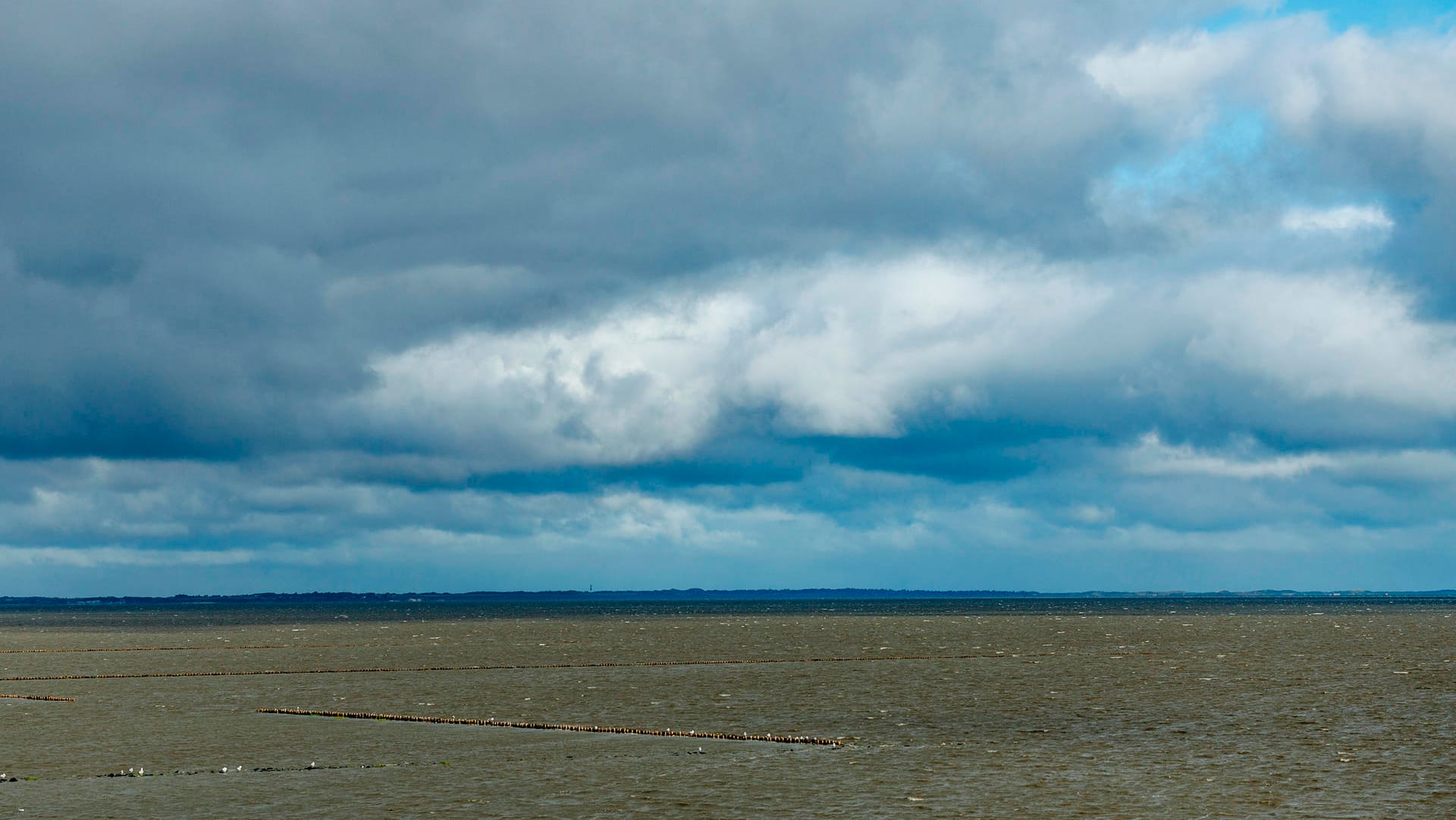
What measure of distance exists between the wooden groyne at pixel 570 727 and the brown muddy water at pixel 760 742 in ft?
2.41

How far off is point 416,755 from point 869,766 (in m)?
11.9

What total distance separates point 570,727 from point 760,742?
7415 mm

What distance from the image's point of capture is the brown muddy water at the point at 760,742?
30.0m

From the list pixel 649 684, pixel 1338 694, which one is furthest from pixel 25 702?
pixel 1338 694

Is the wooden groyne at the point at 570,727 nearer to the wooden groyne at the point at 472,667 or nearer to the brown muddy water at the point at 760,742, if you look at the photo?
the brown muddy water at the point at 760,742

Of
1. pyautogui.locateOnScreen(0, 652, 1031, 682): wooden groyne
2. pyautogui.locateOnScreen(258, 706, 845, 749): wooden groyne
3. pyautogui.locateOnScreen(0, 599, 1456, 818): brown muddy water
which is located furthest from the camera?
pyautogui.locateOnScreen(0, 652, 1031, 682): wooden groyne

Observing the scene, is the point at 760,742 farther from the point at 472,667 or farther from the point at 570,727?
the point at 472,667

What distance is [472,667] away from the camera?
7931 cm

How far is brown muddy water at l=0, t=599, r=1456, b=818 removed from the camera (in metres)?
30.0

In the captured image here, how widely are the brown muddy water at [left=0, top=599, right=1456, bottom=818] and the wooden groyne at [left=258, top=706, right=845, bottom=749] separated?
73 centimetres

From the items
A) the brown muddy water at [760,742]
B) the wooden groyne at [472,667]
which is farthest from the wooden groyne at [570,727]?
the wooden groyne at [472,667]

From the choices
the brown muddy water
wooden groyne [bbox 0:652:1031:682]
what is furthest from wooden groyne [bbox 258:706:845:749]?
wooden groyne [bbox 0:652:1031:682]

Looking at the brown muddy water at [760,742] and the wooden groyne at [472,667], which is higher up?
the wooden groyne at [472,667]

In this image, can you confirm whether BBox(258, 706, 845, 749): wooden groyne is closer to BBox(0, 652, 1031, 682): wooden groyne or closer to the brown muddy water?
the brown muddy water
